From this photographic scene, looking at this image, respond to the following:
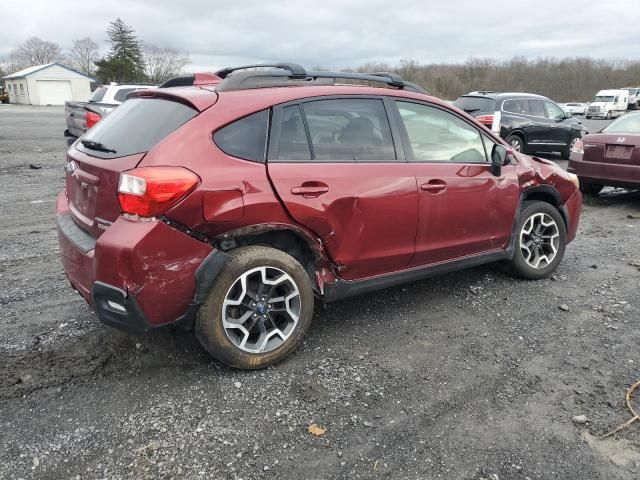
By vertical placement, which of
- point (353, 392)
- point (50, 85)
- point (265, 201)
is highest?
point (50, 85)

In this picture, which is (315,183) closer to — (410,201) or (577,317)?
(410,201)

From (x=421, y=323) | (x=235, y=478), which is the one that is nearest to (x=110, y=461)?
(x=235, y=478)

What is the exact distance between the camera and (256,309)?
121 inches

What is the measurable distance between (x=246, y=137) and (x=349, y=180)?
0.71 meters

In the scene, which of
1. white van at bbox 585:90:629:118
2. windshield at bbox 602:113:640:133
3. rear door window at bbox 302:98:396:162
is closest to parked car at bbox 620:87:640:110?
white van at bbox 585:90:629:118

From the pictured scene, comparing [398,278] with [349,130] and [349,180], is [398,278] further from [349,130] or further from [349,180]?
[349,130]

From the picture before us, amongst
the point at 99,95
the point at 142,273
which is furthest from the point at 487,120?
the point at 142,273

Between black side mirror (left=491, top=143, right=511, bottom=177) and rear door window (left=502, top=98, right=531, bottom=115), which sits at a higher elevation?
rear door window (left=502, top=98, right=531, bottom=115)

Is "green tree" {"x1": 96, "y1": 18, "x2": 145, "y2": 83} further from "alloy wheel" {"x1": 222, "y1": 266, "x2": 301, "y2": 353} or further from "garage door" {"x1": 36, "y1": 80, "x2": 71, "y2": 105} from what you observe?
"alloy wheel" {"x1": 222, "y1": 266, "x2": 301, "y2": 353}

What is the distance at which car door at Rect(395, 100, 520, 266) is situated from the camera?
367 centimetres

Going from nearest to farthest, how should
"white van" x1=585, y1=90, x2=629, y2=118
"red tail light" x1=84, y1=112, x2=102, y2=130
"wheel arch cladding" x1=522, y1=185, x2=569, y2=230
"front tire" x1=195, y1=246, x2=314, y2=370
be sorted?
"front tire" x1=195, y1=246, x2=314, y2=370 → "wheel arch cladding" x1=522, y1=185, x2=569, y2=230 → "red tail light" x1=84, y1=112, x2=102, y2=130 → "white van" x1=585, y1=90, x2=629, y2=118

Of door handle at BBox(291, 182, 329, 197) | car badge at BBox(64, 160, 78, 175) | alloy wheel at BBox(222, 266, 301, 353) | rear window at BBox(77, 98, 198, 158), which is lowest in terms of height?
alloy wheel at BBox(222, 266, 301, 353)

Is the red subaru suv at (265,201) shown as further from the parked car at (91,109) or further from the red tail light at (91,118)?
the parked car at (91,109)

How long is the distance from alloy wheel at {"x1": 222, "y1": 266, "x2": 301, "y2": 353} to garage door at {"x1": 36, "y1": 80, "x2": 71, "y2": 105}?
68.9 m
